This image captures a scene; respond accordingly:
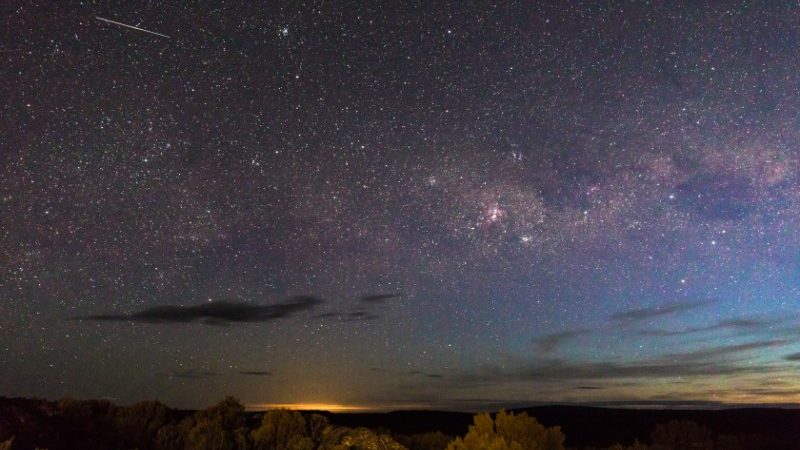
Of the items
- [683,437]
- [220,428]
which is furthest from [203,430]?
[683,437]

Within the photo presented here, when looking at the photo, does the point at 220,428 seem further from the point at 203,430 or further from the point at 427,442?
the point at 427,442

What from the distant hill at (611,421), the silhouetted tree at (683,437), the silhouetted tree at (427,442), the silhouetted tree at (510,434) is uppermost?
the silhouetted tree at (510,434)

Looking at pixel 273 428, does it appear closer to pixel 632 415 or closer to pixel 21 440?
pixel 21 440

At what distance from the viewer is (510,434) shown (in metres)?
17.8

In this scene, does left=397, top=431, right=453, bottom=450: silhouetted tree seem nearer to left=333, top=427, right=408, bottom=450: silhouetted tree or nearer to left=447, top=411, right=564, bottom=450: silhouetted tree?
left=447, top=411, right=564, bottom=450: silhouetted tree

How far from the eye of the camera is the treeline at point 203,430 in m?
12.8

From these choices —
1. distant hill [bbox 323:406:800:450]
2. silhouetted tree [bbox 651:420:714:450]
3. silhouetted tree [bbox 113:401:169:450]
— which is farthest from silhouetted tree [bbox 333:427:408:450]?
distant hill [bbox 323:406:800:450]

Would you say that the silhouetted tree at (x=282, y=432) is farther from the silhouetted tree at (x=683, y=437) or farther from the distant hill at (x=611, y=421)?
the distant hill at (x=611, y=421)

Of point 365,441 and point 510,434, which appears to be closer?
point 365,441

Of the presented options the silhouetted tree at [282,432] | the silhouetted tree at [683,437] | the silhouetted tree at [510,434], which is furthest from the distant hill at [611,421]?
the silhouetted tree at [282,432]

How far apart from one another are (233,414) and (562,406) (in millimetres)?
86783

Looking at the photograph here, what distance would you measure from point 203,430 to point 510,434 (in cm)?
934

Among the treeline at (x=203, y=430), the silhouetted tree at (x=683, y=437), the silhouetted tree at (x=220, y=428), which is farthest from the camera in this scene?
the silhouetted tree at (x=683, y=437)

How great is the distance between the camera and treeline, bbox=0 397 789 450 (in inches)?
504
